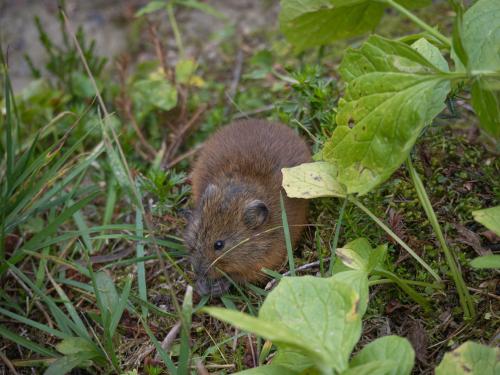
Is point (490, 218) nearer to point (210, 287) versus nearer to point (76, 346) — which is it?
point (210, 287)

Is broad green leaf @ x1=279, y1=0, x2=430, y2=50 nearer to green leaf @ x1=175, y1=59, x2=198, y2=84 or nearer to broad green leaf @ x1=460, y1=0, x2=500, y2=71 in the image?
broad green leaf @ x1=460, y1=0, x2=500, y2=71

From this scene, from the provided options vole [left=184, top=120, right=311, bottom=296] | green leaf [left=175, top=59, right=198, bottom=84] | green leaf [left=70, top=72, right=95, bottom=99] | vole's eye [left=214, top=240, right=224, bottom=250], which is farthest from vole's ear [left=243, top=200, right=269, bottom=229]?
green leaf [left=70, top=72, right=95, bottom=99]

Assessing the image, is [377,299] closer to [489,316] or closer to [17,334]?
[489,316]

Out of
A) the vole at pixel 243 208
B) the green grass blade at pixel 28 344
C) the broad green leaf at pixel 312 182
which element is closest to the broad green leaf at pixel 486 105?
the broad green leaf at pixel 312 182

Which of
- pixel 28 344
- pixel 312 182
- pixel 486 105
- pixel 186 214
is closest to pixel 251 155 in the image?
pixel 186 214

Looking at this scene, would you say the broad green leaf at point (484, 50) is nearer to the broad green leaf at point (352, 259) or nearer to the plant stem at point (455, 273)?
the plant stem at point (455, 273)

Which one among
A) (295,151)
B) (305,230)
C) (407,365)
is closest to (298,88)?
(295,151)
